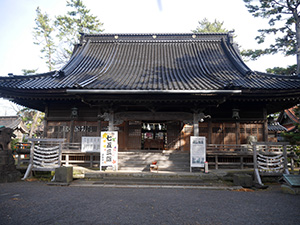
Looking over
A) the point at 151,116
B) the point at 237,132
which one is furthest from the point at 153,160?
the point at 237,132

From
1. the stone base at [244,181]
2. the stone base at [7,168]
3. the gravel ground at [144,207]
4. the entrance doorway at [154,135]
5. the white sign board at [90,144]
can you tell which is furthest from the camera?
the entrance doorway at [154,135]

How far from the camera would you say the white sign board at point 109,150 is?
28.8 feet

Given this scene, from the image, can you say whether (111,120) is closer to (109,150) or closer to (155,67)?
(109,150)

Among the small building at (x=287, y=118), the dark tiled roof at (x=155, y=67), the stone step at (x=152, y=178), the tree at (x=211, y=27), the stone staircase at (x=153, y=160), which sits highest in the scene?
the tree at (x=211, y=27)

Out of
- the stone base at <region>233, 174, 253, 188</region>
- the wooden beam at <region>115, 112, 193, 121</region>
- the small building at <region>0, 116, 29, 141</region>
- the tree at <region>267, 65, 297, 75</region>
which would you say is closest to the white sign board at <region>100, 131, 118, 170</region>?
the wooden beam at <region>115, 112, 193, 121</region>

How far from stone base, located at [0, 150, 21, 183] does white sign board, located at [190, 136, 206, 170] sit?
26.2 ft

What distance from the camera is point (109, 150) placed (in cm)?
884

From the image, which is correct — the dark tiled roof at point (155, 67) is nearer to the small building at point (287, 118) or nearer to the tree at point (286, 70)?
the tree at point (286, 70)

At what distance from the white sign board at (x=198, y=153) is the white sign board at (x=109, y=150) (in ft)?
11.7

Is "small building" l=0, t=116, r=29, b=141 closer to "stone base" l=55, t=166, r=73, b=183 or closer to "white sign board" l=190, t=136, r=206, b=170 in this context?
"stone base" l=55, t=166, r=73, b=183

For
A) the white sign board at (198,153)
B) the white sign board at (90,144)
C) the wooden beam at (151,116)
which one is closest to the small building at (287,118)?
the white sign board at (198,153)

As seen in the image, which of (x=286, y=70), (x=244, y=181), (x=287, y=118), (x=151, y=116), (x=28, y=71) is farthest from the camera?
(x=28, y=71)

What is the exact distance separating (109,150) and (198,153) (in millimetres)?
4183

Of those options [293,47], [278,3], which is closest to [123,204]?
[278,3]
